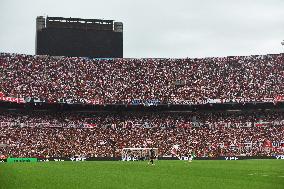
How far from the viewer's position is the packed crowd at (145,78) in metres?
70.4

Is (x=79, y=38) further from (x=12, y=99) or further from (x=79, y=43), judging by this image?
(x=12, y=99)

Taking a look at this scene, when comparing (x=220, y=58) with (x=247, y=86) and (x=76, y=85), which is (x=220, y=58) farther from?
(x=76, y=85)

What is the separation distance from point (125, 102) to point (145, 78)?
20.0 ft

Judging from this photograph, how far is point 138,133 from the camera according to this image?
226 feet

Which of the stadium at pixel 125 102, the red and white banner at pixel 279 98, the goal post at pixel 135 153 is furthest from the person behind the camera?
the red and white banner at pixel 279 98

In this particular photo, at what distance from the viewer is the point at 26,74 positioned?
7031cm

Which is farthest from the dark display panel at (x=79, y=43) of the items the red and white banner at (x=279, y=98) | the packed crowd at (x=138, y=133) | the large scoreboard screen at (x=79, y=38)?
the red and white banner at (x=279, y=98)

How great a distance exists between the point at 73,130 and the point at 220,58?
2731 centimetres

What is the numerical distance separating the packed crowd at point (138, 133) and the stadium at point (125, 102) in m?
0.14

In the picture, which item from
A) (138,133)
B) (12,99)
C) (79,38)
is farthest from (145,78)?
(12,99)

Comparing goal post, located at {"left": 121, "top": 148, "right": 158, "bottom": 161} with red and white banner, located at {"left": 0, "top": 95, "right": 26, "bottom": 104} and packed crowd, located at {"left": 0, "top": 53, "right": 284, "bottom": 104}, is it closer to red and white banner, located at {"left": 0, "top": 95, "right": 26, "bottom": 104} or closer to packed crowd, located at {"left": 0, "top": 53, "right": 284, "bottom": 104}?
packed crowd, located at {"left": 0, "top": 53, "right": 284, "bottom": 104}

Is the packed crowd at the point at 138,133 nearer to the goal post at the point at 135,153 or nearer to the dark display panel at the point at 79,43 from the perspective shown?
the goal post at the point at 135,153

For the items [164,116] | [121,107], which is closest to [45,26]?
[121,107]

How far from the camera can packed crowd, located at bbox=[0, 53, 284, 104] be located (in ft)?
231
